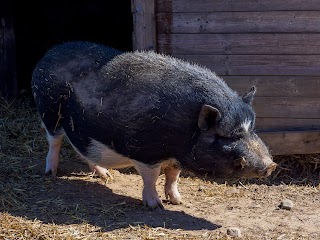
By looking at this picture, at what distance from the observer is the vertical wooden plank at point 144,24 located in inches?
255

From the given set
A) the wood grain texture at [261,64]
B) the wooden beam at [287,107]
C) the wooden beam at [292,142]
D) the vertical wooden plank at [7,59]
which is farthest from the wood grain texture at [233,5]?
the vertical wooden plank at [7,59]

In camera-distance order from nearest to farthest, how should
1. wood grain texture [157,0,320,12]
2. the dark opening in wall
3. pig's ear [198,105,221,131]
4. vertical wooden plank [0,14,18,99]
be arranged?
pig's ear [198,105,221,131]
wood grain texture [157,0,320,12]
vertical wooden plank [0,14,18,99]
the dark opening in wall

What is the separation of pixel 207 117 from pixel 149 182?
790 mm

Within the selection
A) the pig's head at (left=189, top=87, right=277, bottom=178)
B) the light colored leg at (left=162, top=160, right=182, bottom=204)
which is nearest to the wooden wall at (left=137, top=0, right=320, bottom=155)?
the light colored leg at (left=162, top=160, right=182, bottom=204)

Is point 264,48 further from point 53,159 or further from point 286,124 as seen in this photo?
point 53,159

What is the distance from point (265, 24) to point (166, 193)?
1.90 m

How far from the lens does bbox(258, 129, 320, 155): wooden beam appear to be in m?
6.60

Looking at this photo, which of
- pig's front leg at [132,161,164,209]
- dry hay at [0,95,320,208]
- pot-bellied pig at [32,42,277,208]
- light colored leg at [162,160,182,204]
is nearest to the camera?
pot-bellied pig at [32,42,277,208]

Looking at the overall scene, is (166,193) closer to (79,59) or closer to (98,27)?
(79,59)

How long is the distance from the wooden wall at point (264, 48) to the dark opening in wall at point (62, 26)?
374cm

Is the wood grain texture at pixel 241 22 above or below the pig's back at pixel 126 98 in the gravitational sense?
above

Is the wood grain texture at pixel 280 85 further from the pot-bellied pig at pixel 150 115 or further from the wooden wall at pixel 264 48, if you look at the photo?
the pot-bellied pig at pixel 150 115

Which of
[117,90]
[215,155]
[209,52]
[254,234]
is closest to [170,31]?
[209,52]

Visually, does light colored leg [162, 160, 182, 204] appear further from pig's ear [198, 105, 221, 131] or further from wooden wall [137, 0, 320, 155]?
wooden wall [137, 0, 320, 155]
